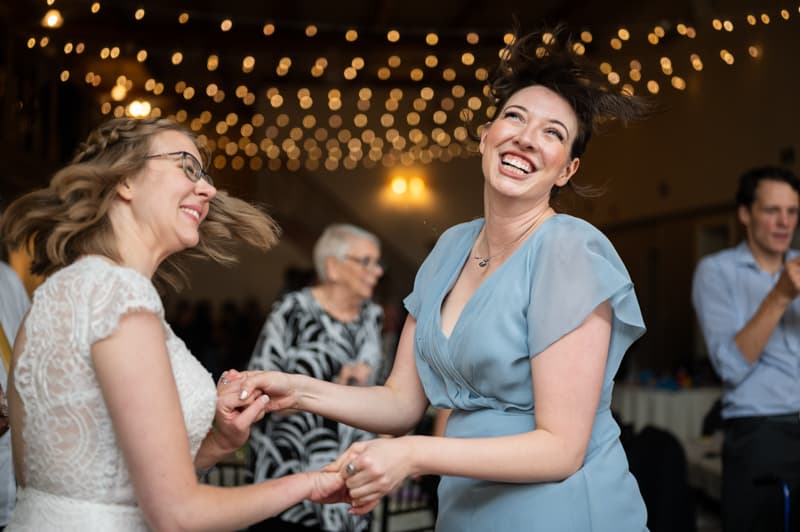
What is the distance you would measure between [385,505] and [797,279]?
180cm

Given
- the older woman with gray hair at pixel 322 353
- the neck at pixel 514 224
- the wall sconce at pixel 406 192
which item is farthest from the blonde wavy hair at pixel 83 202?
the wall sconce at pixel 406 192

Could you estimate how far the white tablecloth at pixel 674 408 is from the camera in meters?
7.05

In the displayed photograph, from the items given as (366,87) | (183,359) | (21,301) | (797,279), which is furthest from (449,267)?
(366,87)

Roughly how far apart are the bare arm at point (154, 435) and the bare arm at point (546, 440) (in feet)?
0.76

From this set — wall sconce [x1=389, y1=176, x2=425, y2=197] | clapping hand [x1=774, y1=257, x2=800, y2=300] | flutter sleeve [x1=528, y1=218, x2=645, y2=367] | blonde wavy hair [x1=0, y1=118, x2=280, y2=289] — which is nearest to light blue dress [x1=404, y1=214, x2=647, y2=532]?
flutter sleeve [x1=528, y1=218, x2=645, y2=367]

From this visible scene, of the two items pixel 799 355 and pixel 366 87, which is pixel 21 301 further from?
pixel 366 87

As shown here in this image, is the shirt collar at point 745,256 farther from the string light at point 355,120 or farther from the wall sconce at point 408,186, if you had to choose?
the wall sconce at point 408,186

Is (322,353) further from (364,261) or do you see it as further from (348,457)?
(348,457)

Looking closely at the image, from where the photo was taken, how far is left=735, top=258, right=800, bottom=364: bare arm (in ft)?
8.86

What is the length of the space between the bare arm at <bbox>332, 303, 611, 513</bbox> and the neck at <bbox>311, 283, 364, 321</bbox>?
219cm

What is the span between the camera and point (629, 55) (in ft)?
36.2

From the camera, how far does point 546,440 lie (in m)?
1.49

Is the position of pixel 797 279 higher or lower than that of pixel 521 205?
Result: lower

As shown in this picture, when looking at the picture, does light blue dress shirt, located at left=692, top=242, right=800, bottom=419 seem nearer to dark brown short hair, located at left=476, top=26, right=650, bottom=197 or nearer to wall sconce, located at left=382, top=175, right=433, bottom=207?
dark brown short hair, located at left=476, top=26, right=650, bottom=197
